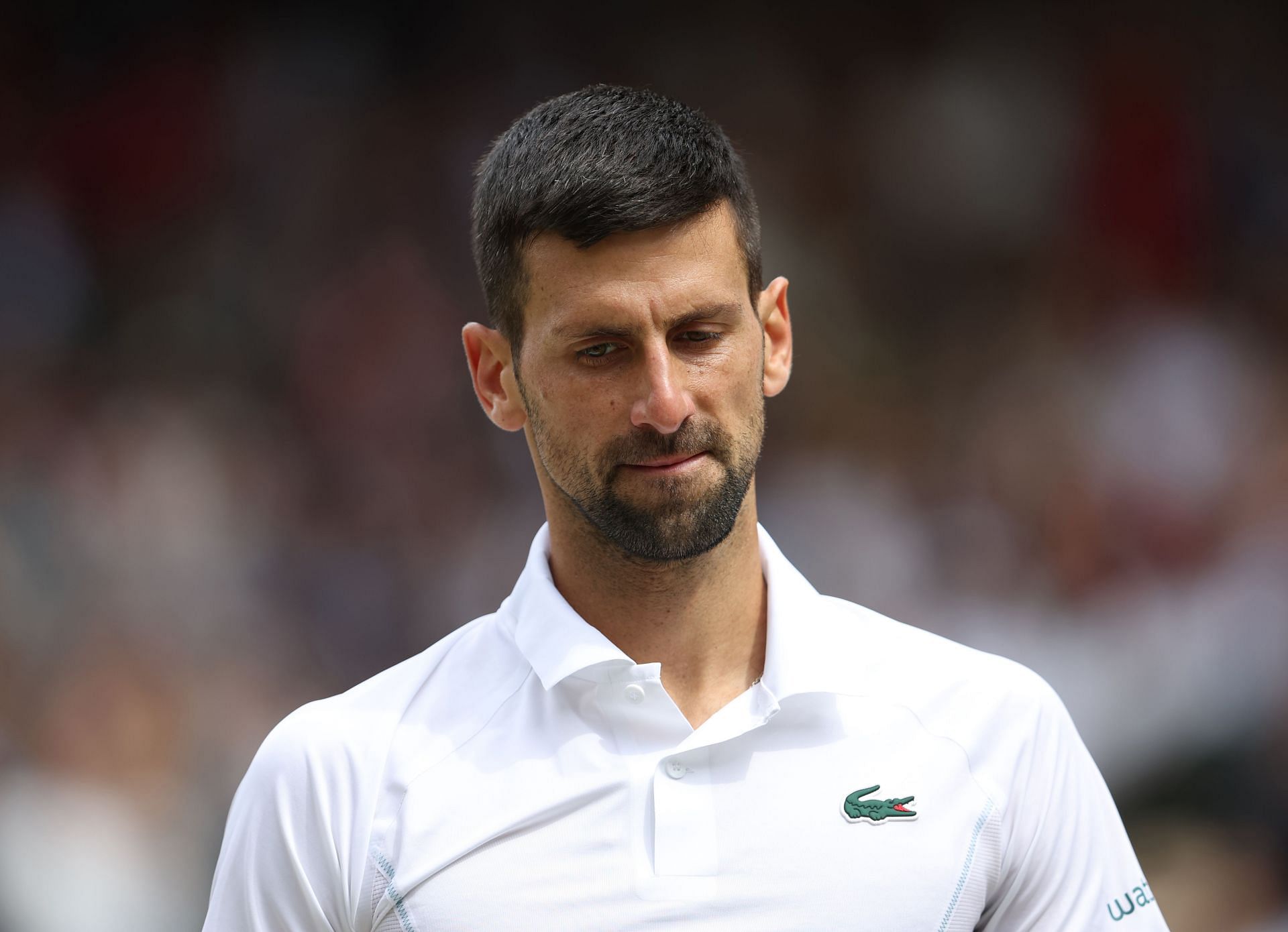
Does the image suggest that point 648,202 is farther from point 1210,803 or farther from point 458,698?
point 1210,803

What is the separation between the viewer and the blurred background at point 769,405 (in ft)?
12.5

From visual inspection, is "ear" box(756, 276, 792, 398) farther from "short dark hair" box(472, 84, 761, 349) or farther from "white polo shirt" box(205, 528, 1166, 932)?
"white polo shirt" box(205, 528, 1166, 932)

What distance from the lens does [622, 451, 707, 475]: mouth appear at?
157 cm

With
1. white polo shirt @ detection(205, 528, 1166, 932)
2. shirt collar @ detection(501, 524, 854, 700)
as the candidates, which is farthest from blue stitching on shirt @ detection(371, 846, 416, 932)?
shirt collar @ detection(501, 524, 854, 700)

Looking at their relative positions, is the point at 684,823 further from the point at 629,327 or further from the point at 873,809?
the point at 629,327

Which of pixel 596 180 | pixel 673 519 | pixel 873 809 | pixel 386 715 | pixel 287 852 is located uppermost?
pixel 596 180

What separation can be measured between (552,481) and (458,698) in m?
0.27

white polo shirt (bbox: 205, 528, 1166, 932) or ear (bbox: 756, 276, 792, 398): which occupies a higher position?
ear (bbox: 756, 276, 792, 398)

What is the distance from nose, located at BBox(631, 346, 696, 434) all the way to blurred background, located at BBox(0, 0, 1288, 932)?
2.45 meters

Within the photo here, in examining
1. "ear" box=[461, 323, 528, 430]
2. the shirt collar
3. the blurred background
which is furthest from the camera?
the blurred background

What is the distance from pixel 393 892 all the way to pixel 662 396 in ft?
1.97

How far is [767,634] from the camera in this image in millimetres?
1700

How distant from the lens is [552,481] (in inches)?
66.7

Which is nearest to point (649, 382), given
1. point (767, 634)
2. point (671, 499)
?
point (671, 499)
